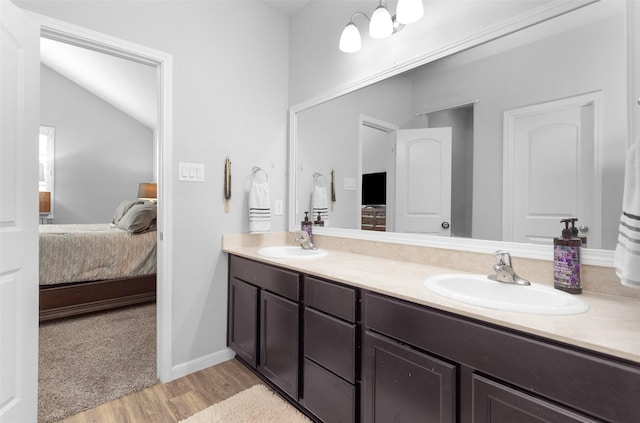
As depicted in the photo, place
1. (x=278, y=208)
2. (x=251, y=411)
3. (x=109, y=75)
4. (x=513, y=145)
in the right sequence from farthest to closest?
(x=109, y=75) → (x=278, y=208) → (x=251, y=411) → (x=513, y=145)

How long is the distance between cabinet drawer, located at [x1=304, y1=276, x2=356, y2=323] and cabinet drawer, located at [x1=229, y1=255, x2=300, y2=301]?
0.28ft

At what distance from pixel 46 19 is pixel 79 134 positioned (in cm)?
449

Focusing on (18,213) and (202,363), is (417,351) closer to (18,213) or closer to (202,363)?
(202,363)

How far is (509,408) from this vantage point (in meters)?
0.82

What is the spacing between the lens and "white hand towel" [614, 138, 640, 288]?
29.2 inches

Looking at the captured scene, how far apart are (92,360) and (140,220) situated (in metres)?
1.50

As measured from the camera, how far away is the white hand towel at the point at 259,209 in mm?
2174

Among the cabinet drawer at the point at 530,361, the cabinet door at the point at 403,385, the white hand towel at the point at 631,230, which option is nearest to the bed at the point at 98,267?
the cabinet door at the point at 403,385

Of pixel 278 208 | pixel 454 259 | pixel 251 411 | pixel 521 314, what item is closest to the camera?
pixel 521 314

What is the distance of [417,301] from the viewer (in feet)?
3.34

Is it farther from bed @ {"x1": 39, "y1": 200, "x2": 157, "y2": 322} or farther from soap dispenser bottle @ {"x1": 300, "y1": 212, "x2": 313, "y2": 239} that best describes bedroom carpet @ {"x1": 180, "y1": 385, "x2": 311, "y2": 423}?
bed @ {"x1": 39, "y1": 200, "x2": 157, "y2": 322}

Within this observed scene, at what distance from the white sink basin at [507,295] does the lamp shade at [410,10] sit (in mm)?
1255

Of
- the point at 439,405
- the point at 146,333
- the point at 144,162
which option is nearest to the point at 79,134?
the point at 144,162

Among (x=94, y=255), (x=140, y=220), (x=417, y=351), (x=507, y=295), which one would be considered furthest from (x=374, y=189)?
(x=94, y=255)
